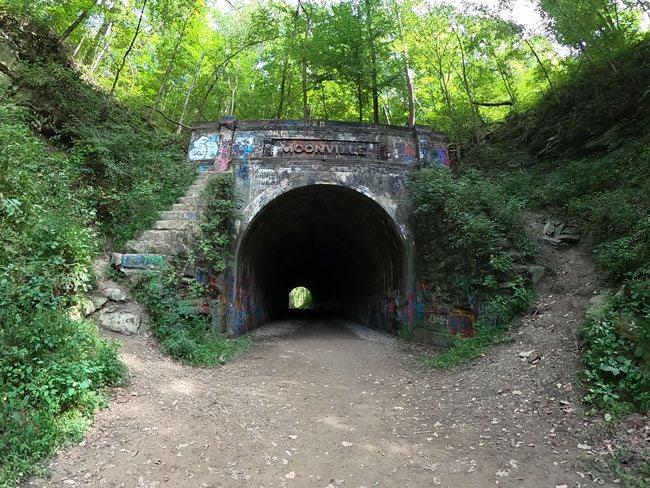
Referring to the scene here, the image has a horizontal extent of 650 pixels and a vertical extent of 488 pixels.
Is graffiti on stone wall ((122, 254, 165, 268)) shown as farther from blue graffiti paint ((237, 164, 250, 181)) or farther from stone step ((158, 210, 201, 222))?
blue graffiti paint ((237, 164, 250, 181))

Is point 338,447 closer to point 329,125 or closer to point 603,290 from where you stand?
point 603,290

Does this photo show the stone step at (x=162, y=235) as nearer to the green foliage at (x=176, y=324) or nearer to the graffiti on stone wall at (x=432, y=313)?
the green foliage at (x=176, y=324)

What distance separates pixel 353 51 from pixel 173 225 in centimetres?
994

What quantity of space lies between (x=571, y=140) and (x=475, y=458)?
938cm

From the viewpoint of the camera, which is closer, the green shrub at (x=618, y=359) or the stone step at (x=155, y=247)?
the green shrub at (x=618, y=359)

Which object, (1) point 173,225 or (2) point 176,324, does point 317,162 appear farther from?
(2) point 176,324

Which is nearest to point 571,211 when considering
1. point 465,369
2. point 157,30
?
point 465,369

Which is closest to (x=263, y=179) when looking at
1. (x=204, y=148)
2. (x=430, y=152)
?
(x=204, y=148)

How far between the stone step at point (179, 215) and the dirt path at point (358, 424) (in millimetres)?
2990

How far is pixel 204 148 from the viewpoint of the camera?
33.6 ft

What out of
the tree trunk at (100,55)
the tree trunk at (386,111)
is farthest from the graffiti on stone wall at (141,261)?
the tree trunk at (386,111)

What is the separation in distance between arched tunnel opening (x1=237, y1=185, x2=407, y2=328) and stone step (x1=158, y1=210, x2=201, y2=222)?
187 centimetres

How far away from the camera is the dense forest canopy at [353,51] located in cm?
1046

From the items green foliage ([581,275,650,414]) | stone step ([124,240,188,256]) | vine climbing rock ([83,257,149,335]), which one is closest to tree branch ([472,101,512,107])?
green foliage ([581,275,650,414])
